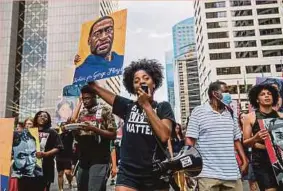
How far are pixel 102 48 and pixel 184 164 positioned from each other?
6.83 feet

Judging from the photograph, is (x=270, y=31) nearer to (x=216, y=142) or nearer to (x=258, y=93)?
(x=258, y=93)

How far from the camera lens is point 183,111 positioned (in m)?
147

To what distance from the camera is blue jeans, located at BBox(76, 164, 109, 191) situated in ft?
13.7

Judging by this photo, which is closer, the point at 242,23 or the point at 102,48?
the point at 102,48

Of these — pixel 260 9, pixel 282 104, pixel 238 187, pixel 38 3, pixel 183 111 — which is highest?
pixel 38 3

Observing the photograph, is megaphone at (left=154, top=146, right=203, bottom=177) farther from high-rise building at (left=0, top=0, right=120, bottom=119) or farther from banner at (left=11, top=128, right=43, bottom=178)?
high-rise building at (left=0, top=0, right=120, bottom=119)

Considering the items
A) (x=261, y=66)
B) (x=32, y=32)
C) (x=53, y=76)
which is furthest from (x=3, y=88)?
(x=261, y=66)

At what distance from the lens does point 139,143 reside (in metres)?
2.98

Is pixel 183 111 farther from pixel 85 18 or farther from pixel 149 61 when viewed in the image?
pixel 149 61

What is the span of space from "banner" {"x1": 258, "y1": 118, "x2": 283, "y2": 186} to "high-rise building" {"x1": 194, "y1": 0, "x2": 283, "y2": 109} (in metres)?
59.6

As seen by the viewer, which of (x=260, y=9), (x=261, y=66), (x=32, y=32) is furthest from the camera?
(x=32, y=32)

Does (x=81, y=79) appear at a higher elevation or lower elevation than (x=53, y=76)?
lower

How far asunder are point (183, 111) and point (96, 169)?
5667 inches

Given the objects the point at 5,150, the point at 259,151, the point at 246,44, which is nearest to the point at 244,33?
the point at 246,44
